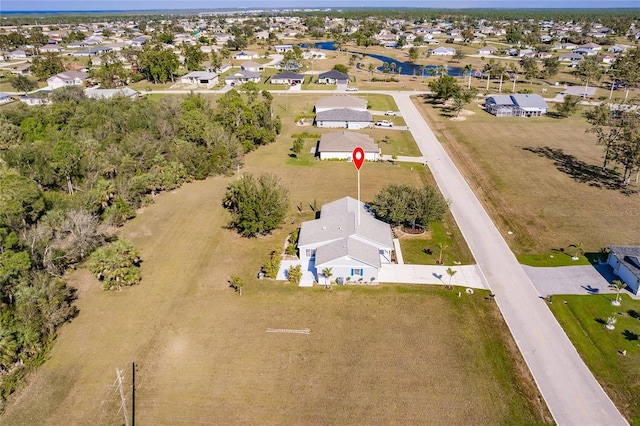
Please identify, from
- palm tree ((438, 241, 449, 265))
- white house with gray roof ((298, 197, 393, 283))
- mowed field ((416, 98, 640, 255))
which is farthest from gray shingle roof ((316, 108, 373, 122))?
palm tree ((438, 241, 449, 265))

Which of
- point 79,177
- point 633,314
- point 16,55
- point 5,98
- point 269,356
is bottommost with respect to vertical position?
point 269,356

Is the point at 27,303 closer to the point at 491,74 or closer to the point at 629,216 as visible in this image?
the point at 629,216

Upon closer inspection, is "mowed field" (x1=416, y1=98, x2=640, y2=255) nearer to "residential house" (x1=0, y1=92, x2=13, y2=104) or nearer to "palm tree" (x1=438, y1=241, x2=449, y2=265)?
"palm tree" (x1=438, y1=241, x2=449, y2=265)

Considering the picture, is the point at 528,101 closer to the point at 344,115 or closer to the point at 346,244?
the point at 344,115

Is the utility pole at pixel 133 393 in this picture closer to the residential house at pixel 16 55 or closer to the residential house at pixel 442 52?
the residential house at pixel 442 52

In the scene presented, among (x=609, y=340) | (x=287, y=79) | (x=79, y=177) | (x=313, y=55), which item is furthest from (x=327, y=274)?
(x=313, y=55)

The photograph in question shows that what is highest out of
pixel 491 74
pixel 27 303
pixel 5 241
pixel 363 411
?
pixel 491 74

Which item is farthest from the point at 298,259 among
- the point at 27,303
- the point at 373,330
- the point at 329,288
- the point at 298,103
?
the point at 298,103
